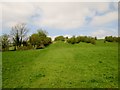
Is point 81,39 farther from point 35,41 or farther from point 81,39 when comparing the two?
point 35,41

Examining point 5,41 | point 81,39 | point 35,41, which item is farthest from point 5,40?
point 81,39

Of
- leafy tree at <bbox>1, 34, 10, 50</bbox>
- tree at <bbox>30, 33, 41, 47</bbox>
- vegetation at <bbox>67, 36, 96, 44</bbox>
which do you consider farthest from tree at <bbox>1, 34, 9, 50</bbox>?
vegetation at <bbox>67, 36, 96, 44</bbox>

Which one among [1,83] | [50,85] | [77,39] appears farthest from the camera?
[77,39]

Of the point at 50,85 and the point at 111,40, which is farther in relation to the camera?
the point at 111,40

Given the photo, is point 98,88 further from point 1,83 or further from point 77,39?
point 77,39

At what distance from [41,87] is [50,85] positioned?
2.28ft

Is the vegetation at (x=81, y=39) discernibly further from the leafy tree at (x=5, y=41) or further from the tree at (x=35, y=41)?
the leafy tree at (x=5, y=41)

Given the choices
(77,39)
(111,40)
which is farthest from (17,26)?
(111,40)

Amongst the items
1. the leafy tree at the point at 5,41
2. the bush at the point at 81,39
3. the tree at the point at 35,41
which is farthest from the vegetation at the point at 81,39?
the leafy tree at the point at 5,41

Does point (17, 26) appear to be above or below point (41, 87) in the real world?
above

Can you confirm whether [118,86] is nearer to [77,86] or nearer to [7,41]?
[77,86]

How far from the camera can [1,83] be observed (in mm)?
14430

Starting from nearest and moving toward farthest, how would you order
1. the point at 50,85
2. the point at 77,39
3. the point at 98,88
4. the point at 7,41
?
the point at 98,88 < the point at 50,85 < the point at 7,41 < the point at 77,39

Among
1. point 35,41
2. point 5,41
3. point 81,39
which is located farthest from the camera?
point 81,39
